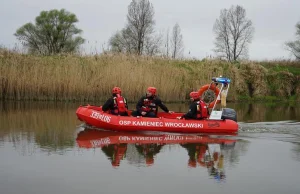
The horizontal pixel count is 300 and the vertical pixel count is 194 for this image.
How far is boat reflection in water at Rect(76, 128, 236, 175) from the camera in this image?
9.29 metres

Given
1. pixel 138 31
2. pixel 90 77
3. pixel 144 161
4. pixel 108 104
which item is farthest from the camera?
pixel 138 31

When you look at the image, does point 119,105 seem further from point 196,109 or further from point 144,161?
point 144,161

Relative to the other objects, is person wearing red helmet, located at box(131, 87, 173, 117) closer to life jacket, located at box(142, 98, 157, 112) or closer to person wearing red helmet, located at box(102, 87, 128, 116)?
life jacket, located at box(142, 98, 157, 112)

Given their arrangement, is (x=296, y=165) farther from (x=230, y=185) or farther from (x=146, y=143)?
(x=146, y=143)

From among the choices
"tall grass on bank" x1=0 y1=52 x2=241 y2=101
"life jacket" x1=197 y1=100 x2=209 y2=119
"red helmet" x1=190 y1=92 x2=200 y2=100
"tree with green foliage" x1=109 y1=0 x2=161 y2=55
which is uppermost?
"tree with green foliage" x1=109 y1=0 x2=161 y2=55

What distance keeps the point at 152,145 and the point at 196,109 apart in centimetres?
290

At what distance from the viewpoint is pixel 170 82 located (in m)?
23.8

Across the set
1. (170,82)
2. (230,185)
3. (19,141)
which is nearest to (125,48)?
(170,82)

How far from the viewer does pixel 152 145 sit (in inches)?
442

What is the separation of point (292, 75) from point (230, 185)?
26.8m

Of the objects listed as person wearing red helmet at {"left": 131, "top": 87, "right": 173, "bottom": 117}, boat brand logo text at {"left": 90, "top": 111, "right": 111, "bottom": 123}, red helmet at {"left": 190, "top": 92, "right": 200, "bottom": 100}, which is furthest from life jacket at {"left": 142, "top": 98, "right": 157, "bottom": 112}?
boat brand logo text at {"left": 90, "top": 111, "right": 111, "bottom": 123}

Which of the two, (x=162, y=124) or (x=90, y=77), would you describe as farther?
(x=90, y=77)

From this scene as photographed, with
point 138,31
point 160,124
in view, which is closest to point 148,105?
point 160,124

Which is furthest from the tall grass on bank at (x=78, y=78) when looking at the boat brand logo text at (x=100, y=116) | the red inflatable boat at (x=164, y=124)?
the red inflatable boat at (x=164, y=124)
